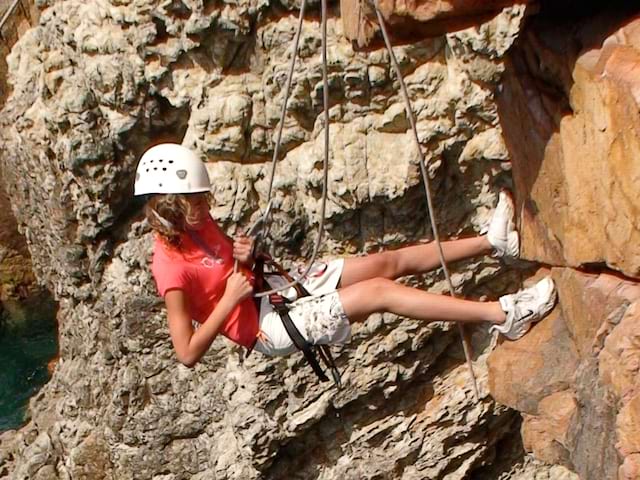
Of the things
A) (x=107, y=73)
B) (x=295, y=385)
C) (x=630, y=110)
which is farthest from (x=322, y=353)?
(x=107, y=73)

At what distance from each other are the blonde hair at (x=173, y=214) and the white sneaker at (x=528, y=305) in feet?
4.75

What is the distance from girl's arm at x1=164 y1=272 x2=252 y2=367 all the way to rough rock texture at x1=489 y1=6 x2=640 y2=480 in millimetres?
1352

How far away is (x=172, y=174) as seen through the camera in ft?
13.4

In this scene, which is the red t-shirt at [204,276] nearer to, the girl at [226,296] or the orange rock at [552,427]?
the girl at [226,296]

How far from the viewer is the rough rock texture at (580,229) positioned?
129 inches

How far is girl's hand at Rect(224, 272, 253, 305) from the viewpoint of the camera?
156 inches

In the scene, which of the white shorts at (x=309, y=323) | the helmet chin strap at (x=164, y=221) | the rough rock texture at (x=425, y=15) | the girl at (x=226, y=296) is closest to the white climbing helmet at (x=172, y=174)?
the girl at (x=226, y=296)

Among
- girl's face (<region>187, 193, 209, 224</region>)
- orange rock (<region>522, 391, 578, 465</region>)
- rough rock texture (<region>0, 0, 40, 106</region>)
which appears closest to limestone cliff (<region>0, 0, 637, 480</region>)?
rough rock texture (<region>0, 0, 40, 106</region>)

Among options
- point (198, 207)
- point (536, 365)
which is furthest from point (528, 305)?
point (198, 207)

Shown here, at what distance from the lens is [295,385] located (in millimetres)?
7145

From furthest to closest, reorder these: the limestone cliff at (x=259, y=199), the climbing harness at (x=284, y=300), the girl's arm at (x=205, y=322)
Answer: the limestone cliff at (x=259, y=199)
the climbing harness at (x=284, y=300)
the girl's arm at (x=205, y=322)

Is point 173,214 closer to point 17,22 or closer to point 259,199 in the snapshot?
point 259,199

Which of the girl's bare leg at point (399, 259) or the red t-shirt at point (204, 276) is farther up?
the red t-shirt at point (204, 276)

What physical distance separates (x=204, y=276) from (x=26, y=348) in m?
12.2
